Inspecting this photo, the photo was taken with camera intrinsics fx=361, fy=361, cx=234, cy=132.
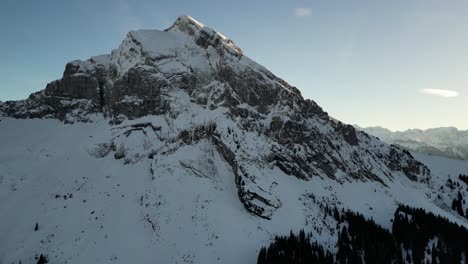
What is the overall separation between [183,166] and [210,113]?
2277 centimetres

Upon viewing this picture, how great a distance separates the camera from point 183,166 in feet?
320

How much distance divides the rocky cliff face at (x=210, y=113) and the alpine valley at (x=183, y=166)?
46cm

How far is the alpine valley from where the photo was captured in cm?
7750

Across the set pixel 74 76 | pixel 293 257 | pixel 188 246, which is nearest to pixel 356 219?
pixel 293 257

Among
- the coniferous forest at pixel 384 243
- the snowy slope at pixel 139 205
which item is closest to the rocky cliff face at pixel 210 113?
the snowy slope at pixel 139 205

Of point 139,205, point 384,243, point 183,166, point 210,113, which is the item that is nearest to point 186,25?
point 210,113

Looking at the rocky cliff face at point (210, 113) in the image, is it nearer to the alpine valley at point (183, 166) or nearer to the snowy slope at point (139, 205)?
the alpine valley at point (183, 166)

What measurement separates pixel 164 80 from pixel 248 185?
168ft

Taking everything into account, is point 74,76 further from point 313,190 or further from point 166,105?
point 313,190

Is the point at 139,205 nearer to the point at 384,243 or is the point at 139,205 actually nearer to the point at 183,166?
the point at 183,166

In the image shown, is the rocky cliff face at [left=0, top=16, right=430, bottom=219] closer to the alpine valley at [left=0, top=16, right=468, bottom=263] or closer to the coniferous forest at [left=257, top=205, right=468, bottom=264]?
the alpine valley at [left=0, top=16, right=468, bottom=263]

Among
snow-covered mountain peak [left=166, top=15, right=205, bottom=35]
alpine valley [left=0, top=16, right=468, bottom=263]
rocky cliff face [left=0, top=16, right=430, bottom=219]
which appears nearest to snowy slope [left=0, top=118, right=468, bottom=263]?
alpine valley [left=0, top=16, right=468, bottom=263]

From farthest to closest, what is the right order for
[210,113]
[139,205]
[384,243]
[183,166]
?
[210,113]
[183,166]
[384,243]
[139,205]

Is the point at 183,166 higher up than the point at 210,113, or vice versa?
the point at 210,113
